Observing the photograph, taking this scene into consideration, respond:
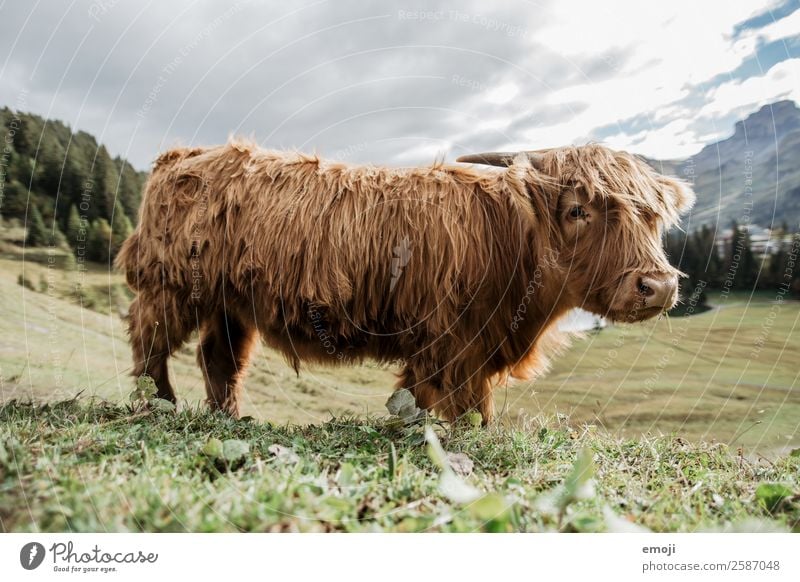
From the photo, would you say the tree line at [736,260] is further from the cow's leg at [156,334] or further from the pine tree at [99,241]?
the pine tree at [99,241]

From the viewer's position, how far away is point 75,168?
124 inches

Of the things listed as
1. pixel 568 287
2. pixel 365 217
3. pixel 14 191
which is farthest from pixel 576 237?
pixel 14 191

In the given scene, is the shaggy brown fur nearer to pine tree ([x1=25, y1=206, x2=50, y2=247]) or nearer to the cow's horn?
the cow's horn

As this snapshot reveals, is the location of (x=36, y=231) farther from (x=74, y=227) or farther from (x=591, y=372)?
(x=591, y=372)

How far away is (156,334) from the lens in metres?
3.31

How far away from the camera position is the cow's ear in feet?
10.1

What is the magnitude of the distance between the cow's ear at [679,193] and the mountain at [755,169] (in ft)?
0.38

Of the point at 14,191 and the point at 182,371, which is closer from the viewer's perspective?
the point at 14,191

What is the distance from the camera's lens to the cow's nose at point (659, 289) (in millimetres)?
2533

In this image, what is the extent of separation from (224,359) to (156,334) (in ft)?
2.00

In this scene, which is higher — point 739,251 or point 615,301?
point 739,251

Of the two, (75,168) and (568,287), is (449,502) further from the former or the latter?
(75,168)

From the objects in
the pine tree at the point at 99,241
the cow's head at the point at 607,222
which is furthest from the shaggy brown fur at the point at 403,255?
the pine tree at the point at 99,241
